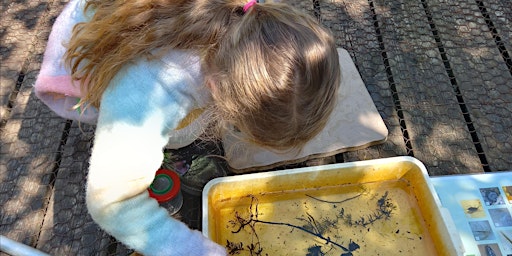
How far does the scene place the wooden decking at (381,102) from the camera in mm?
1164

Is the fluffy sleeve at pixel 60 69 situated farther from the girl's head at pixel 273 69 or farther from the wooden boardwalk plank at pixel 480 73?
the wooden boardwalk plank at pixel 480 73

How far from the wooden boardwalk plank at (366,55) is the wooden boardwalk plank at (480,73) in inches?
9.0

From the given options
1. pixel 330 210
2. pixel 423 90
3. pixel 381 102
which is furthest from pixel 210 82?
pixel 423 90

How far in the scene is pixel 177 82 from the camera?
79 cm

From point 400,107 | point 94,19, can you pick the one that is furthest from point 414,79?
point 94,19

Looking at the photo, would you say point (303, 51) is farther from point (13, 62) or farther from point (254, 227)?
point (13, 62)

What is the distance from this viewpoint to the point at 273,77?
74 centimetres

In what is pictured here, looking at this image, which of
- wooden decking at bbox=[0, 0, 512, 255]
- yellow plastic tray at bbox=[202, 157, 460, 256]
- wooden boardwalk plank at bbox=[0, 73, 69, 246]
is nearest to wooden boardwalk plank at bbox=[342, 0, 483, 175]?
wooden decking at bbox=[0, 0, 512, 255]

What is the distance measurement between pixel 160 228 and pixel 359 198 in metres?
0.55

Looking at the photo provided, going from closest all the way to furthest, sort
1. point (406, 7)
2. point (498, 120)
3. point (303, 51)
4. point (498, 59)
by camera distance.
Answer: point (303, 51) < point (498, 120) < point (498, 59) < point (406, 7)

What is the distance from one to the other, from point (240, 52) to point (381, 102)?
0.74 m

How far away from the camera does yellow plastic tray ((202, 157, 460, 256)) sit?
1.07 metres

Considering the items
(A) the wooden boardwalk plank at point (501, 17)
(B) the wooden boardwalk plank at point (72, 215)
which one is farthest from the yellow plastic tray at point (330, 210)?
(A) the wooden boardwalk plank at point (501, 17)

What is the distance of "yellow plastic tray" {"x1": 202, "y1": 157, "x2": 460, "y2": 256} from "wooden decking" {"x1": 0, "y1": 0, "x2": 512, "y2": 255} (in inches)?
4.6
